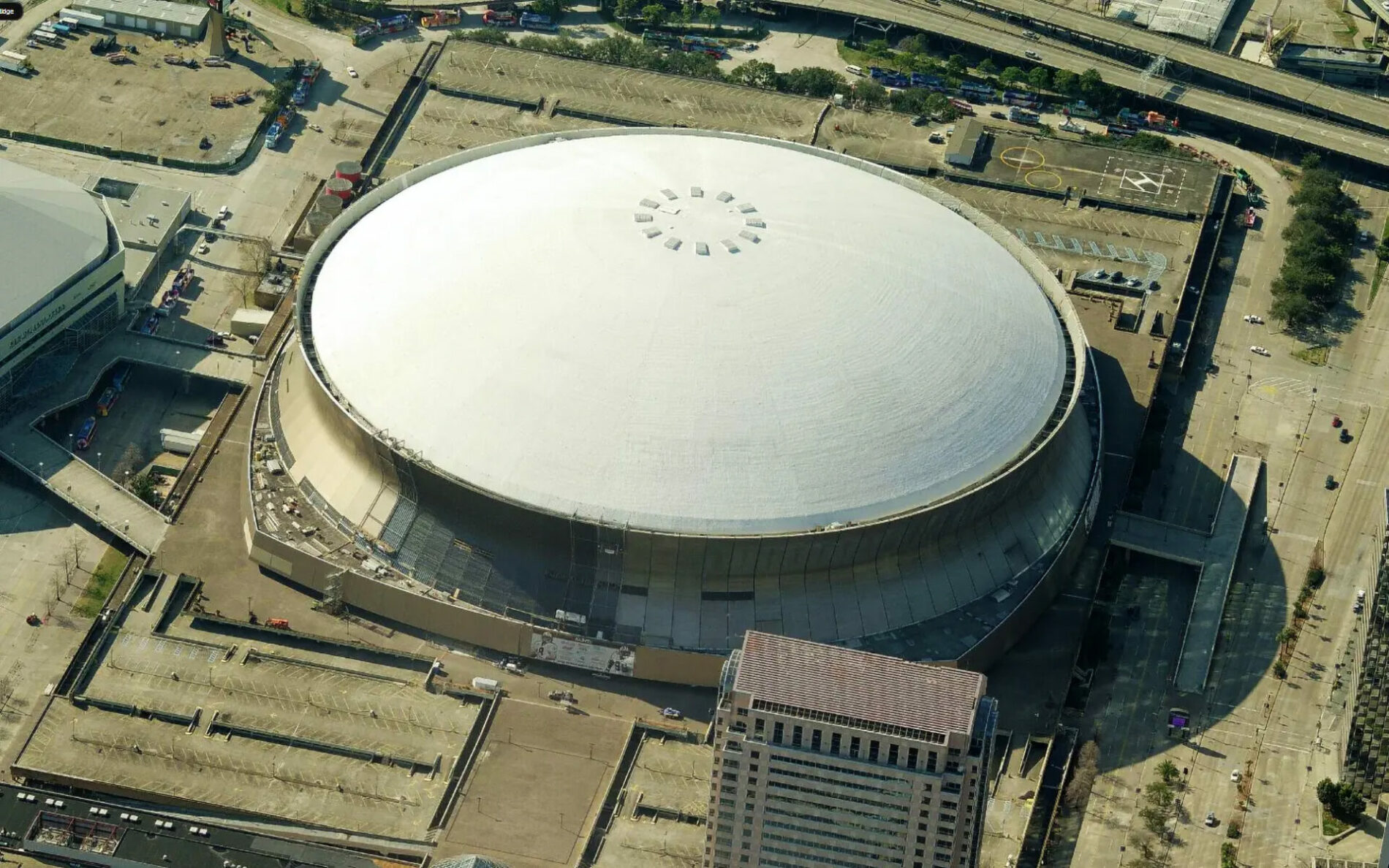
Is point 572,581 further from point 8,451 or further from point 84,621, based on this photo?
point 8,451

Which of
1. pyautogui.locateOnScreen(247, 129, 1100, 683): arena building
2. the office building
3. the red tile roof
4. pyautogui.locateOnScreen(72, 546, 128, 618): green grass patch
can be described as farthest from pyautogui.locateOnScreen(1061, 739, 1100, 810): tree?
pyautogui.locateOnScreen(72, 546, 128, 618): green grass patch

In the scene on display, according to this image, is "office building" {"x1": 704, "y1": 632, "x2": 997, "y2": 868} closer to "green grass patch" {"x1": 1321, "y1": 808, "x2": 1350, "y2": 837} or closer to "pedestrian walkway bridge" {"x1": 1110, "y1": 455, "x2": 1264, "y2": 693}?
"green grass patch" {"x1": 1321, "y1": 808, "x2": 1350, "y2": 837}

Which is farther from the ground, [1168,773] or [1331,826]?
[1331,826]

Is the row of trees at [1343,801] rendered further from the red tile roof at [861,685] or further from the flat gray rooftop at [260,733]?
the flat gray rooftop at [260,733]

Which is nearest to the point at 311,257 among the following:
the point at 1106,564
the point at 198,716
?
the point at 198,716

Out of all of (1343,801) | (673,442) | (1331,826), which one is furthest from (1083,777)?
(673,442)

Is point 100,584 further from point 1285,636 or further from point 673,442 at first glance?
point 1285,636
